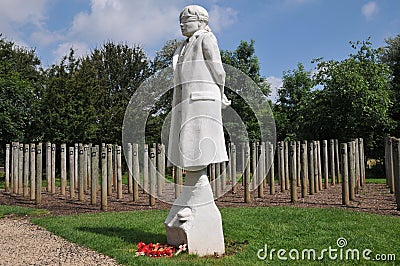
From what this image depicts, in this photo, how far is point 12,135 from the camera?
24000 mm

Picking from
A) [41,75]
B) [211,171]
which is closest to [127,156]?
[211,171]

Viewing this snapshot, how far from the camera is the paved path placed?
633 centimetres

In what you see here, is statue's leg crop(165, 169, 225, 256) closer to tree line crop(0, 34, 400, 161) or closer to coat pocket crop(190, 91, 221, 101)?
coat pocket crop(190, 91, 221, 101)

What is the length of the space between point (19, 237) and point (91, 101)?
20070 millimetres

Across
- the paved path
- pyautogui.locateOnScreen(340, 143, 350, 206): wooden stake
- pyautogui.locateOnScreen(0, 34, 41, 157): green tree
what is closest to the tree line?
pyautogui.locateOnScreen(0, 34, 41, 157): green tree

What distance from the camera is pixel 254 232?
7.89 meters

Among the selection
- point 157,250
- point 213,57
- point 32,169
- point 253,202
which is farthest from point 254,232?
point 32,169

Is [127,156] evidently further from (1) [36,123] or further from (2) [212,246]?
(1) [36,123]

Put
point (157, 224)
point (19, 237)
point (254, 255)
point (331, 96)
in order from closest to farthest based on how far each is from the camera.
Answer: point (254, 255) → point (19, 237) → point (157, 224) → point (331, 96)

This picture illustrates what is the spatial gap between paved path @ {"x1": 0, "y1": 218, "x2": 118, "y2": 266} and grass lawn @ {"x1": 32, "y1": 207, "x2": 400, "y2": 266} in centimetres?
23

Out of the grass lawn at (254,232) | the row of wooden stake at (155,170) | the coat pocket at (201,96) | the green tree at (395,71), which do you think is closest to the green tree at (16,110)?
the row of wooden stake at (155,170)

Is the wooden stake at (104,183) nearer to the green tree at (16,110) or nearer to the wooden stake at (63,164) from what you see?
the wooden stake at (63,164)

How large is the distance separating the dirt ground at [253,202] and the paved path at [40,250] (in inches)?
111

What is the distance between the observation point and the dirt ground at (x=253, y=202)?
1140 cm
